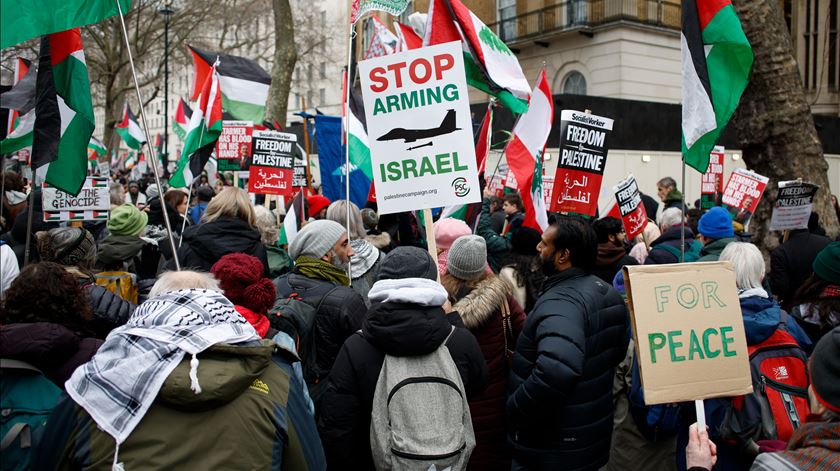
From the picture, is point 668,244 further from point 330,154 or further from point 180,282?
point 180,282

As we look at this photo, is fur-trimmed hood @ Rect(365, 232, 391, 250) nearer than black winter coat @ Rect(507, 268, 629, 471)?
No

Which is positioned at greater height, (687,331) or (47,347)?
(47,347)

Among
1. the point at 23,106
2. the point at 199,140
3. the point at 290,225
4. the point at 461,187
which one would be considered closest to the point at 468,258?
the point at 461,187

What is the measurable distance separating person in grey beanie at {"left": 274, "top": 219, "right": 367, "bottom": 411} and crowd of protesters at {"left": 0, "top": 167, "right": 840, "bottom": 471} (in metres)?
0.01

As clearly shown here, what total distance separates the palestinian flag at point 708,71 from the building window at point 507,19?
26.1m

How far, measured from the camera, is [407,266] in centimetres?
361

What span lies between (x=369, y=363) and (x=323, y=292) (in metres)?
0.98

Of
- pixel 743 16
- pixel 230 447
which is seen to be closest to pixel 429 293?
pixel 230 447

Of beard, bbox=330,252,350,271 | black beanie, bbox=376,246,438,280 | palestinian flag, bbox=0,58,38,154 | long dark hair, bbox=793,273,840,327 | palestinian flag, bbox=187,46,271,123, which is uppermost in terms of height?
palestinian flag, bbox=187,46,271,123

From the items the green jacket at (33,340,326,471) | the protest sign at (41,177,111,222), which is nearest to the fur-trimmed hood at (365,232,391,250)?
the protest sign at (41,177,111,222)

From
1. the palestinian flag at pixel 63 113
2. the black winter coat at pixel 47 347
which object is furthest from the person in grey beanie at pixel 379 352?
the palestinian flag at pixel 63 113

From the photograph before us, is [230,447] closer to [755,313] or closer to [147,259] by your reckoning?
[755,313]

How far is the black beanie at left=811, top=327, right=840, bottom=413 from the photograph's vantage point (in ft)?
7.47

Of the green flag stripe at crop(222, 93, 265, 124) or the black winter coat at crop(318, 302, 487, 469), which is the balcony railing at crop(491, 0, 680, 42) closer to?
the green flag stripe at crop(222, 93, 265, 124)
